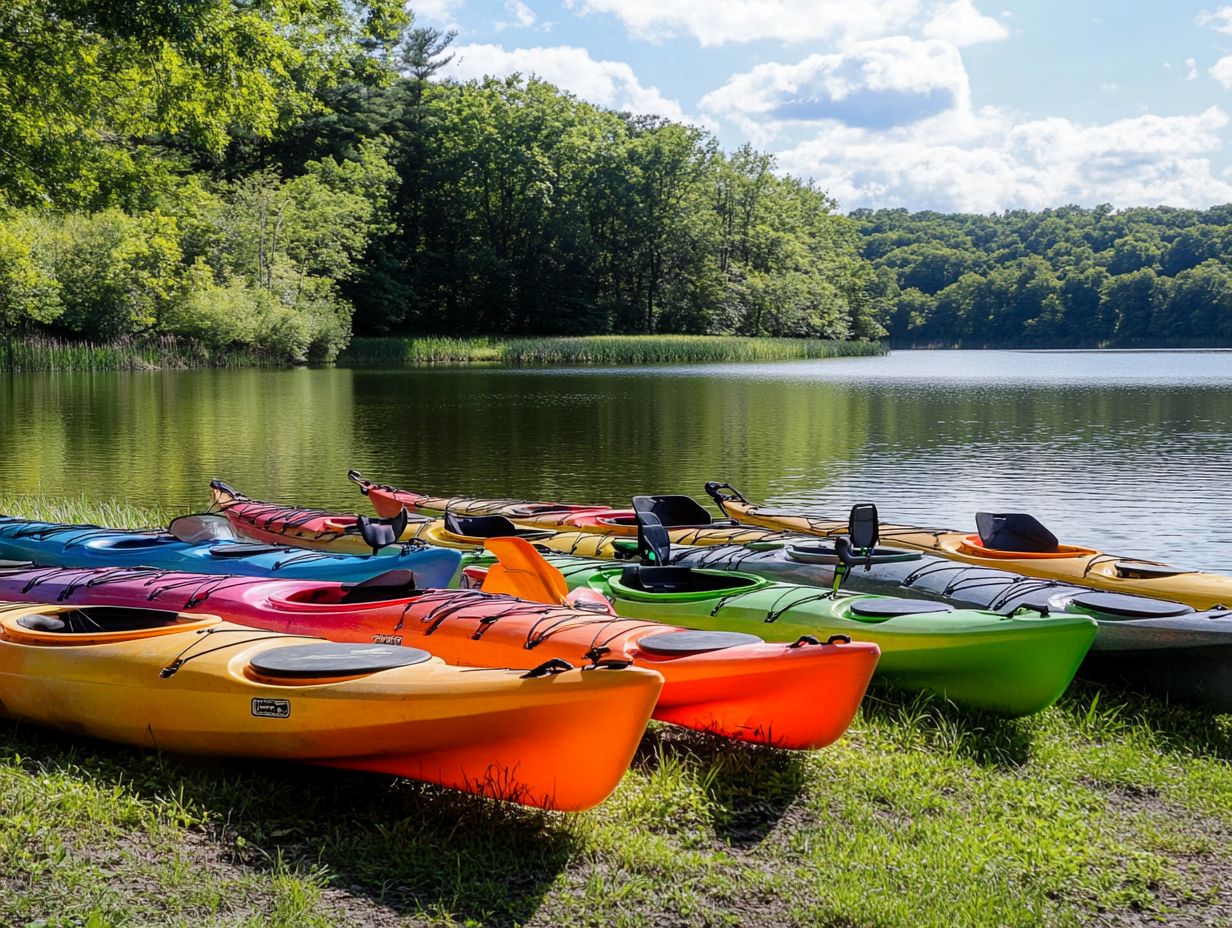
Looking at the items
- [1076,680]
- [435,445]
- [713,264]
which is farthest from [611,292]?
[1076,680]

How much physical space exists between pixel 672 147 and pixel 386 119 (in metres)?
15.2

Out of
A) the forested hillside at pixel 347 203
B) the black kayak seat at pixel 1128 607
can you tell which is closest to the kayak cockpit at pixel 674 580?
the black kayak seat at pixel 1128 607

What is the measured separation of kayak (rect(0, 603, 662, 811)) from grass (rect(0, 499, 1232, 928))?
16 cm

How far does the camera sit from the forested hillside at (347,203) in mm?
13148

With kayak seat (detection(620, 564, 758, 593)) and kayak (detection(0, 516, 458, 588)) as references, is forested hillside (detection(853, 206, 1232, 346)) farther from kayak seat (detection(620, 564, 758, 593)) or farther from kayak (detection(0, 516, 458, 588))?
kayak seat (detection(620, 564, 758, 593))

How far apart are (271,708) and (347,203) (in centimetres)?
4480

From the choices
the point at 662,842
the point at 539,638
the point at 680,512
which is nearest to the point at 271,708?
the point at 539,638

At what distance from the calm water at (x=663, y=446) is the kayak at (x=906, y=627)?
5.74 m

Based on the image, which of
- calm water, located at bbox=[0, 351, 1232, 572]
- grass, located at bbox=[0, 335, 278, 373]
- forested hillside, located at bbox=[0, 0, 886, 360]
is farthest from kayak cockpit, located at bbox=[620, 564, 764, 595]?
grass, located at bbox=[0, 335, 278, 373]

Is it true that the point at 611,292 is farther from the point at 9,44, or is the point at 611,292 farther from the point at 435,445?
the point at 9,44

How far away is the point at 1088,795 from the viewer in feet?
13.6

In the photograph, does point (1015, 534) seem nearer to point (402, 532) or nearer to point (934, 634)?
→ point (934, 634)

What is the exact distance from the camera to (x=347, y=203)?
45750 millimetres

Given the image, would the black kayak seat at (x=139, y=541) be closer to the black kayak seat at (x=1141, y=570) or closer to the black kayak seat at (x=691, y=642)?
the black kayak seat at (x=691, y=642)
